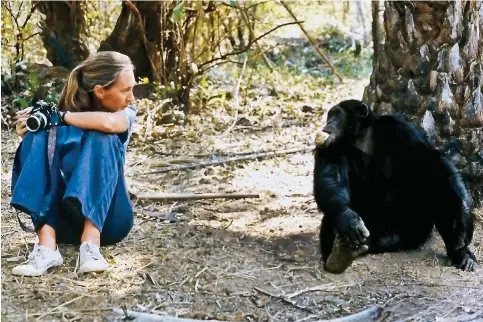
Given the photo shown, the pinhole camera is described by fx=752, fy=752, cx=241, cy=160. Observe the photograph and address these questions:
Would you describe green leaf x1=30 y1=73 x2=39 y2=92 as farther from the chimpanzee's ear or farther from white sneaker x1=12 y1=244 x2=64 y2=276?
the chimpanzee's ear

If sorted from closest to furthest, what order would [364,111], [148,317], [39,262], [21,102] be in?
[148,317] → [39,262] → [364,111] → [21,102]

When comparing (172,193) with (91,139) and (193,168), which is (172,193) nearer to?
(193,168)

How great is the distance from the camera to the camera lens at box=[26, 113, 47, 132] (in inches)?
136

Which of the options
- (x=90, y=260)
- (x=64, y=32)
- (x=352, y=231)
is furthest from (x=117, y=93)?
(x=64, y=32)

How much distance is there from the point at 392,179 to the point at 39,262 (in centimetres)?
193

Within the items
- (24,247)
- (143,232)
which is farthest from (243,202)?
(24,247)

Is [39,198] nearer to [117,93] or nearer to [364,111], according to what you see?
[117,93]

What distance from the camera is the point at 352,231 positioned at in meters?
3.52

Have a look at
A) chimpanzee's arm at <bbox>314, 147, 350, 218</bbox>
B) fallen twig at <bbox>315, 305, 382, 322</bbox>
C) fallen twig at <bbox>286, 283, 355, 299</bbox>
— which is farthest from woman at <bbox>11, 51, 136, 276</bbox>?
fallen twig at <bbox>315, 305, 382, 322</bbox>

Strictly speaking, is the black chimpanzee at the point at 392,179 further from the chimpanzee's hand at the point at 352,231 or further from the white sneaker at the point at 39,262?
the white sneaker at the point at 39,262

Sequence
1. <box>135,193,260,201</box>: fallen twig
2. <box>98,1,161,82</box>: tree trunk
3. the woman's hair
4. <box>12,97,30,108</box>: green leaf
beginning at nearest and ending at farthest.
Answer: the woman's hair
<box>135,193,260,201</box>: fallen twig
<box>12,97,30,108</box>: green leaf
<box>98,1,161,82</box>: tree trunk

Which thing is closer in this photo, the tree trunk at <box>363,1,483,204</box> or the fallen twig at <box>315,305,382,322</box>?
the fallen twig at <box>315,305,382,322</box>

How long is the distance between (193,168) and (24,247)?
201 centimetres

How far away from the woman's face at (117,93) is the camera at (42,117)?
23cm
